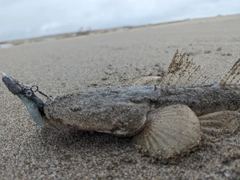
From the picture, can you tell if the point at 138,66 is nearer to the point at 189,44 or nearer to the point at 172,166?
the point at 189,44

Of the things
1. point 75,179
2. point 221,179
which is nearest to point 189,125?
point 221,179

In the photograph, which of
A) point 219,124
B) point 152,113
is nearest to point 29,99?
point 152,113

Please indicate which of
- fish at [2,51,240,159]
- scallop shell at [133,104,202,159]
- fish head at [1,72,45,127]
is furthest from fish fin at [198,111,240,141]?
fish head at [1,72,45,127]

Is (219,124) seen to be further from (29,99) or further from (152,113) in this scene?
(29,99)

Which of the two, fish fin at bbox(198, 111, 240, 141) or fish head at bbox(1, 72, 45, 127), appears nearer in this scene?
fish fin at bbox(198, 111, 240, 141)

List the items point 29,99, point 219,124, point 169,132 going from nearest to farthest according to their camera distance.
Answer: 1. point 169,132
2. point 219,124
3. point 29,99

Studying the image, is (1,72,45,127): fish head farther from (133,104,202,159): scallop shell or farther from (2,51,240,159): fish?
(133,104,202,159): scallop shell
